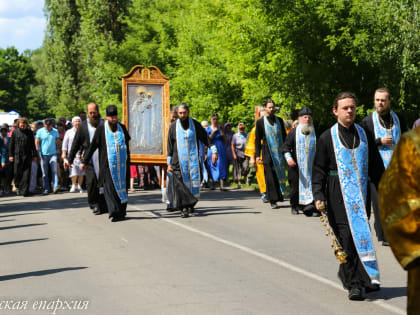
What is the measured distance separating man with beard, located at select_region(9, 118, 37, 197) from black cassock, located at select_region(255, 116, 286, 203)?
8.68m

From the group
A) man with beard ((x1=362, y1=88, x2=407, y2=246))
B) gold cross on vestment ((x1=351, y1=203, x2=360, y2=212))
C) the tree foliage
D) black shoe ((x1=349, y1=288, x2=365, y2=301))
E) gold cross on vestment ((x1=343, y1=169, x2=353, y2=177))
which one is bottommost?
black shoe ((x1=349, y1=288, x2=365, y2=301))

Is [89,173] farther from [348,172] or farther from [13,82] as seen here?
[13,82]

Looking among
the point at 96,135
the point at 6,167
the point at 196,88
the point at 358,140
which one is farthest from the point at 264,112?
the point at 196,88

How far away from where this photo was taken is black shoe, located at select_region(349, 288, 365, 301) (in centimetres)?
668

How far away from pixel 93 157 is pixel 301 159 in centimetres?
415

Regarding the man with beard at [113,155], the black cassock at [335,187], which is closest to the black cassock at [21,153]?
the man with beard at [113,155]

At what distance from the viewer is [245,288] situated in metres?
7.23

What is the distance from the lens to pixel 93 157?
1479cm

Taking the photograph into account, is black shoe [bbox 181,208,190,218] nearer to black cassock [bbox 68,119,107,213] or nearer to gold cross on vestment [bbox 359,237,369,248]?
black cassock [bbox 68,119,107,213]

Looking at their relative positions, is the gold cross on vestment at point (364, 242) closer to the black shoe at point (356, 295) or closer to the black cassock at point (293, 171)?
the black shoe at point (356, 295)

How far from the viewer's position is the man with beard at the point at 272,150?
15.5m

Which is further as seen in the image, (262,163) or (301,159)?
(262,163)

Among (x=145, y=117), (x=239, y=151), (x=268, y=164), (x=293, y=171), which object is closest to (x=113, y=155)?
(x=145, y=117)

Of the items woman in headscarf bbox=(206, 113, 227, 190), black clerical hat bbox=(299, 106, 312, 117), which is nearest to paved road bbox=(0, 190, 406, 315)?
black clerical hat bbox=(299, 106, 312, 117)
